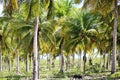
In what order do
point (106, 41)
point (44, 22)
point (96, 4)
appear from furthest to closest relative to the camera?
point (106, 41), point (44, 22), point (96, 4)

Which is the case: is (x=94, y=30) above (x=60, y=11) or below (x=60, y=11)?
below

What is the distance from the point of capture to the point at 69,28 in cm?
Result: 3512

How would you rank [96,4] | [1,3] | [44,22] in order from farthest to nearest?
1. [44,22]
2. [96,4]
3. [1,3]

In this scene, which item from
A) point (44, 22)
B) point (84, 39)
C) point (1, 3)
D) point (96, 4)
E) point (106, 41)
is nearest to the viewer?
point (1, 3)

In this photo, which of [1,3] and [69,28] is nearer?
[1,3]

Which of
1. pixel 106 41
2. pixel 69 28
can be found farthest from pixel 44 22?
pixel 106 41

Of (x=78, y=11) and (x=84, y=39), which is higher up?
(x=78, y=11)

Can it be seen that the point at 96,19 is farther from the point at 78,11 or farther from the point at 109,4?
the point at 109,4

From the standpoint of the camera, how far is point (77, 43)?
34781mm

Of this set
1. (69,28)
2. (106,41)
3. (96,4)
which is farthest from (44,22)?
(106,41)

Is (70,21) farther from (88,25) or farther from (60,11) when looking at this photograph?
(60,11)

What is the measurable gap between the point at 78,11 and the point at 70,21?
213 centimetres

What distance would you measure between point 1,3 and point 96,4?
26.0ft

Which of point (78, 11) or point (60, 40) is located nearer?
point (78, 11)
